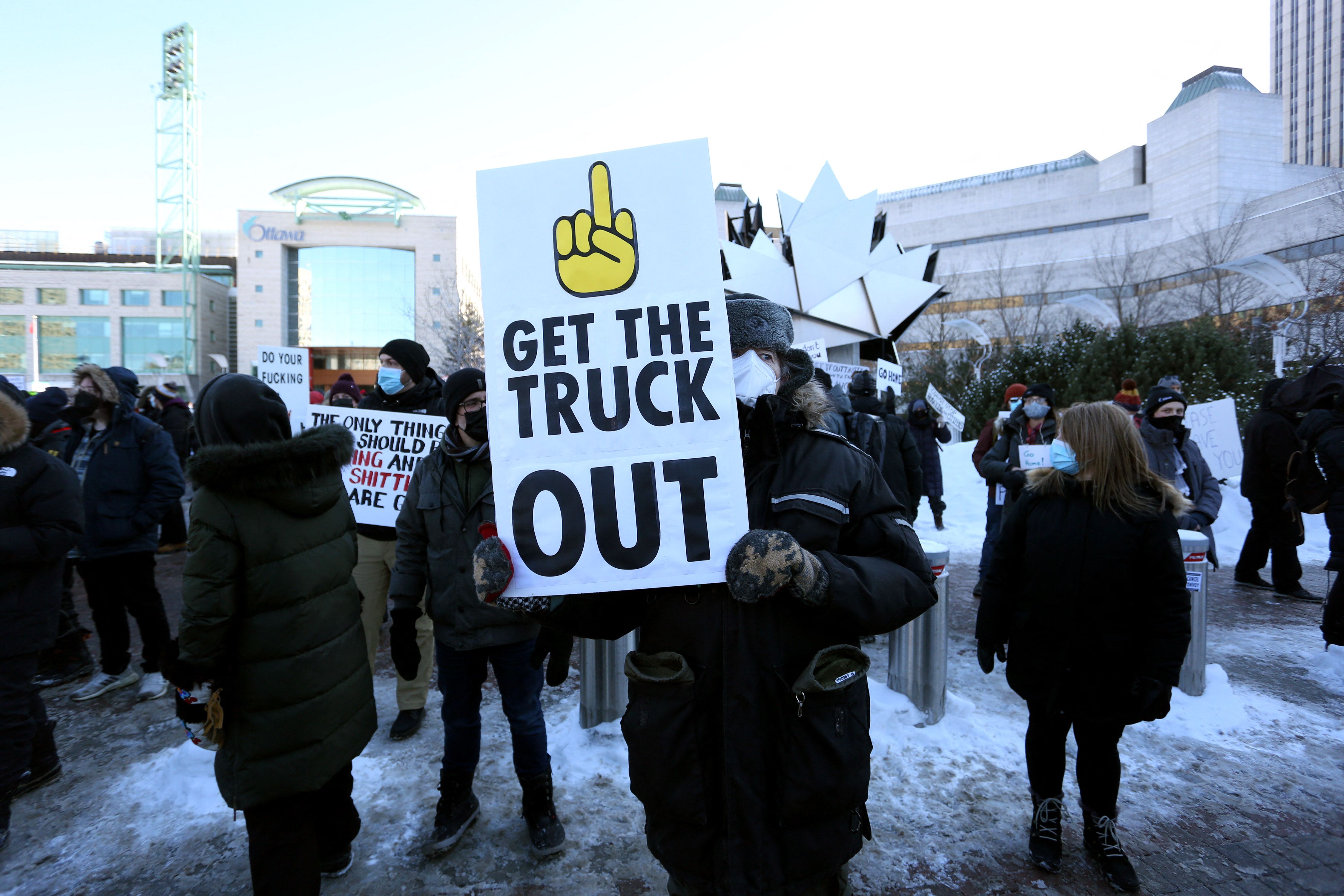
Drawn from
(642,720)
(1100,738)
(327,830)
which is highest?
(642,720)

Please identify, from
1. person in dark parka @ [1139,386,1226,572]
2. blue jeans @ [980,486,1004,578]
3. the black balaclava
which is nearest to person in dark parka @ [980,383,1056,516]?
blue jeans @ [980,486,1004,578]

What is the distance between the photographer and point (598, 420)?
185cm

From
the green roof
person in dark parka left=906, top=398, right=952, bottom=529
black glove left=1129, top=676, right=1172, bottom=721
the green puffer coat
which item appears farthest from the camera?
the green roof

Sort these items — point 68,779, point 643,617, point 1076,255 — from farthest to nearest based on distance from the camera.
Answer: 1. point 1076,255
2. point 68,779
3. point 643,617

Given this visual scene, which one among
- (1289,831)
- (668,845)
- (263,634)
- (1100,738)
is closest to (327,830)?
(263,634)

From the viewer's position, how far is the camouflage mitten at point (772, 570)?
167 centimetres

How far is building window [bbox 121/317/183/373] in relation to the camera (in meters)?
57.3

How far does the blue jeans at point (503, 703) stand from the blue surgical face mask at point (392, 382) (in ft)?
7.36

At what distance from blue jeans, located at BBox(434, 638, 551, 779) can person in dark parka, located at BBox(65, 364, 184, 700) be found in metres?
2.68

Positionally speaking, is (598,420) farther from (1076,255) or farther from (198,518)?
(1076,255)

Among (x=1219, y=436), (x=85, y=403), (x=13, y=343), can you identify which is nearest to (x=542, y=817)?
(x=85, y=403)

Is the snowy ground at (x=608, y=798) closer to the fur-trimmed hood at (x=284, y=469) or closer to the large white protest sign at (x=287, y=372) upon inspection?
the fur-trimmed hood at (x=284, y=469)

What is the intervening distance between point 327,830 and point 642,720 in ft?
6.39

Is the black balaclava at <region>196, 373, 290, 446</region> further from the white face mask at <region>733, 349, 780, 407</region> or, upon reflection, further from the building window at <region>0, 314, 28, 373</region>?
the building window at <region>0, 314, 28, 373</region>
